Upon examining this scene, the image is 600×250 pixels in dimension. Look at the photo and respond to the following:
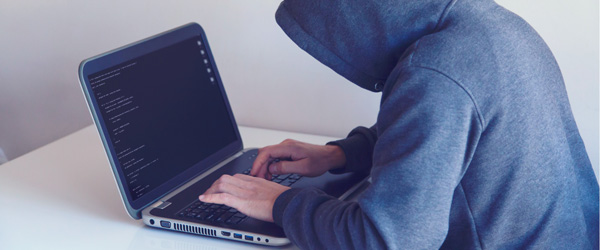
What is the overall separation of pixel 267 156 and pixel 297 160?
6 centimetres

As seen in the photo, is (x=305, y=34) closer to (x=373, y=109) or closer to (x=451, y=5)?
(x=451, y=5)

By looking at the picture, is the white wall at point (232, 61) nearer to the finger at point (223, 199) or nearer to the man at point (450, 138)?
the man at point (450, 138)

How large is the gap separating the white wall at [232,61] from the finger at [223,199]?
557 mm

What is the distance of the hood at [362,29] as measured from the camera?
86cm

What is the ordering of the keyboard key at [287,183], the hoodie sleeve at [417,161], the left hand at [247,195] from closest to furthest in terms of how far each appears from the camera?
the hoodie sleeve at [417,161] < the left hand at [247,195] < the keyboard key at [287,183]

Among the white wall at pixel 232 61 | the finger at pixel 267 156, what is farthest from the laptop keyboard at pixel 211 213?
the white wall at pixel 232 61

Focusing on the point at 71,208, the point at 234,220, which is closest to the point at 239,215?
the point at 234,220

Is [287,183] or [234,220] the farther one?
[287,183]

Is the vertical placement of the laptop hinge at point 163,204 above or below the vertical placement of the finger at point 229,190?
below

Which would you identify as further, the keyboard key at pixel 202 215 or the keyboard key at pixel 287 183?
the keyboard key at pixel 287 183

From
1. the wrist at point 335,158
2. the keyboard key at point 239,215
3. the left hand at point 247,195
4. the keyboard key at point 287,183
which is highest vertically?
the left hand at point 247,195

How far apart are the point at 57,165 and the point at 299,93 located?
58cm

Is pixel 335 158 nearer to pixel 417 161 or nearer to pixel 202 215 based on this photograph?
pixel 202 215

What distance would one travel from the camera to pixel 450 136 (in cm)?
77
